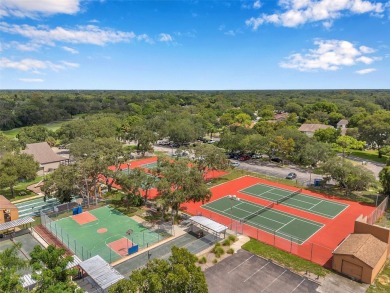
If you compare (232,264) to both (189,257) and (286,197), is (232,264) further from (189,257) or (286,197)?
(286,197)

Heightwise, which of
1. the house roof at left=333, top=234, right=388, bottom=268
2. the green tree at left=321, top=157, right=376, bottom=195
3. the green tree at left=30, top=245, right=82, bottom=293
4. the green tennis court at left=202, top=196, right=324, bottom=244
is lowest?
the green tennis court at left=202, top=196, right=324, bottom=244

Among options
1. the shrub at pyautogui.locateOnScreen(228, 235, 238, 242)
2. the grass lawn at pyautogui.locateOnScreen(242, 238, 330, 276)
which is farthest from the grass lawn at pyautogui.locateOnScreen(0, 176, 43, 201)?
the grass lawn at pyautogui.locateOnScreen(242, 238, 330, 276)

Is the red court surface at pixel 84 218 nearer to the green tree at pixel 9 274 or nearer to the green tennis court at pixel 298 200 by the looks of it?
the green tree at pixel 9 274

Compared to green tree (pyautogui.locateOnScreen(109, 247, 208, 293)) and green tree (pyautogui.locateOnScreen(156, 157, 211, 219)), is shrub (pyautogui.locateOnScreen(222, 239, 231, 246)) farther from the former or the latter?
green tree (pyautogui.locateOnScreen(109, 247, 208, 293))

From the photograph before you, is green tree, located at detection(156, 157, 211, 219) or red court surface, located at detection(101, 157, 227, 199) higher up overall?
green tree, located at detection(156, 157, 211, 219)

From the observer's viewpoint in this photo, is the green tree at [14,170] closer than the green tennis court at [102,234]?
No

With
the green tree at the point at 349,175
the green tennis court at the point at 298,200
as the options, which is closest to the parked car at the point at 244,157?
the green tennis court at the point at 298,200
